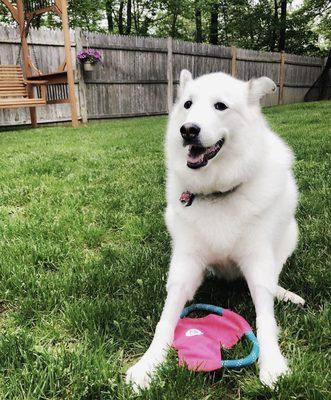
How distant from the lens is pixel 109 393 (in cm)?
136

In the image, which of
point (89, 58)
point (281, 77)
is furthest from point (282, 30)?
point (89, 58)

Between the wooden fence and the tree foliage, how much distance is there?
6.79 m

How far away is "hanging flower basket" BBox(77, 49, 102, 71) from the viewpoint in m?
10.4

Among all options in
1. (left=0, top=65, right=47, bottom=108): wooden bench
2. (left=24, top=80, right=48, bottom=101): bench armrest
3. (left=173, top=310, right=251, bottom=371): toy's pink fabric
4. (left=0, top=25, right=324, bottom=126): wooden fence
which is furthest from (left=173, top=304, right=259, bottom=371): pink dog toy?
(left=0, top=25, right=324, bottom=126): wooden fence

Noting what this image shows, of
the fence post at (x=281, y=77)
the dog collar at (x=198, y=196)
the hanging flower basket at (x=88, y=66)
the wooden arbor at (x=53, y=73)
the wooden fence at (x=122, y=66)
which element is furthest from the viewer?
the fence post at (x=281, y=77)

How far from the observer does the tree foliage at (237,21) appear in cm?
2086

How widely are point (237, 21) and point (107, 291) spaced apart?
872 inches

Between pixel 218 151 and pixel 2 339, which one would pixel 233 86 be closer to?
pixel 218 151

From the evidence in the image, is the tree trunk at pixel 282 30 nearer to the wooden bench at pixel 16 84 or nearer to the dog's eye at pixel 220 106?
the wooden bench at pixel 16 84

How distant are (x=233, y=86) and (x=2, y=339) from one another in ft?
5.09

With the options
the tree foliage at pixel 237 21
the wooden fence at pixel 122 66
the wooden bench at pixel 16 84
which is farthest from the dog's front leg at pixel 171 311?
the tree foliage at pixel 237 21

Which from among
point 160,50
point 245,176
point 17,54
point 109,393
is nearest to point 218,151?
point 245,176

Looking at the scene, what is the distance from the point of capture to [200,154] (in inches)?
77.2

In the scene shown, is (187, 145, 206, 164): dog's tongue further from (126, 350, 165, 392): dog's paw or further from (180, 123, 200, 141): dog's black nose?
(126, 350, 165, 392): dog's paw
